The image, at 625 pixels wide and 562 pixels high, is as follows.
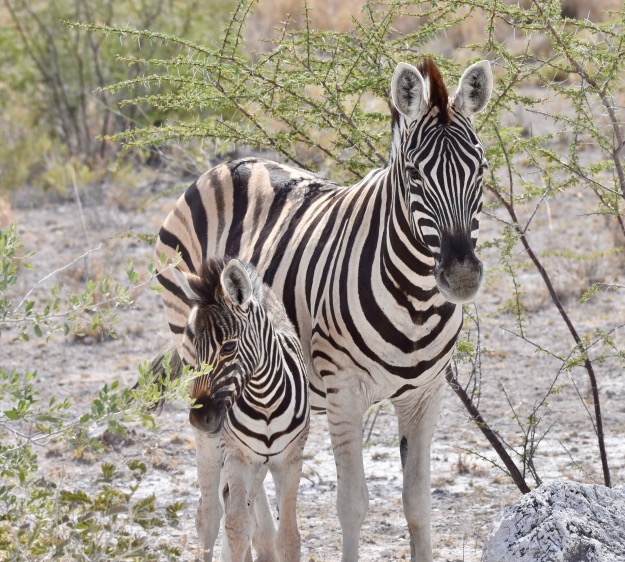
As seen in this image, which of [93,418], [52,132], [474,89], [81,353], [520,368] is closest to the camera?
[93,418]

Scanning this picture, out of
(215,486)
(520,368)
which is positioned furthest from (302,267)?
(520,368)

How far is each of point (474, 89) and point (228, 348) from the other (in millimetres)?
1553

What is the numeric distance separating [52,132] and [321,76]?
37.5 ft

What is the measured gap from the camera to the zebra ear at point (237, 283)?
472cm

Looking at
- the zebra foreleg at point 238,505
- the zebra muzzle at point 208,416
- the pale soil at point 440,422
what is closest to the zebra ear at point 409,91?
the zebra muzzle at point 208,416

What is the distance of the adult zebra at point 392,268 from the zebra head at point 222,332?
524mm

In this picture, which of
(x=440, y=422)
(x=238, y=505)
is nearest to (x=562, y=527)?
(x=238, y=505)

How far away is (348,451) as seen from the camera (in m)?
5.13

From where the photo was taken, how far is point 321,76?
611 centimetres

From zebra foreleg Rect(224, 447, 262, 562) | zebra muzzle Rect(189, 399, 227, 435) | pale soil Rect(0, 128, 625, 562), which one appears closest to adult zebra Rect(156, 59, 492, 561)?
zebra foreleg Rect(224, 447, 262, 562)

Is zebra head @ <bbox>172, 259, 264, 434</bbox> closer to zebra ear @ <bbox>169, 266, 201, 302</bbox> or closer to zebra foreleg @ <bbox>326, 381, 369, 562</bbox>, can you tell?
zebra ear @ <bbox>169, 266, 201, 302</bbox>

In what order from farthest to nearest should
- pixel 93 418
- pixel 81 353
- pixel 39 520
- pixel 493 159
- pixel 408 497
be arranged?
1. pixel 81 353
2. pixel 493 159
3. pixel 408 497
4. pixel 39 520
5. pixel 93 418

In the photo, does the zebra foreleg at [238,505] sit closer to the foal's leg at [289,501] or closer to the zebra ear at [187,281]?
the foal's leg at [289,501]

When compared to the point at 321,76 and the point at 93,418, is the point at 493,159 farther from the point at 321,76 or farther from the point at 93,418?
the point at 93,418
